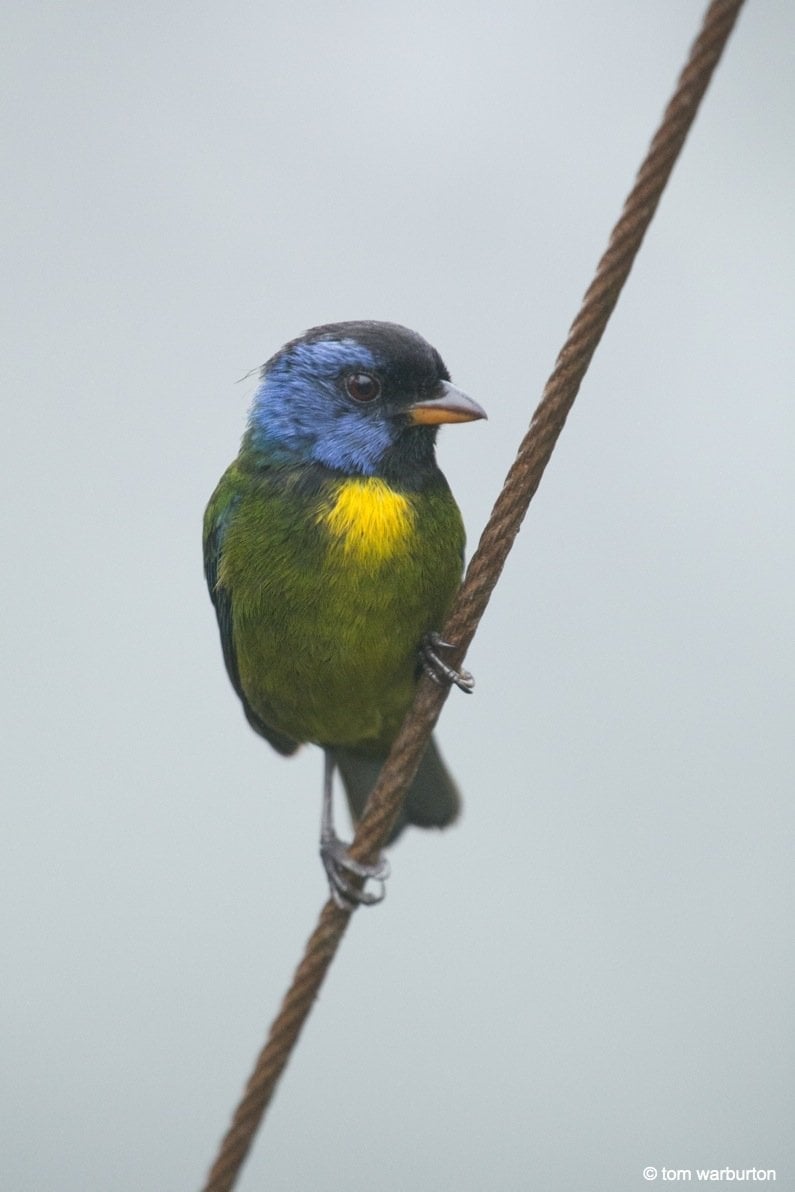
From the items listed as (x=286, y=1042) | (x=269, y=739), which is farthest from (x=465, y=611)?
(x=269, y=739)

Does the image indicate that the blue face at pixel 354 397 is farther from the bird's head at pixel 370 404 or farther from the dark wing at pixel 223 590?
the dark wing at pixel 223 590

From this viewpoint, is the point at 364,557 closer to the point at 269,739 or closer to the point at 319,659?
the point at 319,659

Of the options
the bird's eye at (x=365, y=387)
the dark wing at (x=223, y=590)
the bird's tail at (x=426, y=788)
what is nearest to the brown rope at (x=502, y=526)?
the bird's eye at (x=365, y=387)

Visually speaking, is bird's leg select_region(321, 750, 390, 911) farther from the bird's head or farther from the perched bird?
the bird's head

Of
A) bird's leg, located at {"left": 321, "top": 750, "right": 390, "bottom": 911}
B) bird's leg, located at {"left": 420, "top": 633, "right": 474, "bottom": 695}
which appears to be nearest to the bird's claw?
bird's leg, located at {"left": 321, "top": 750, "right": 390, "bottom": 911}

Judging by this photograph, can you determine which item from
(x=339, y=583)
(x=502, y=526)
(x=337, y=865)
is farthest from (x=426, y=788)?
(x=502, y=526)
